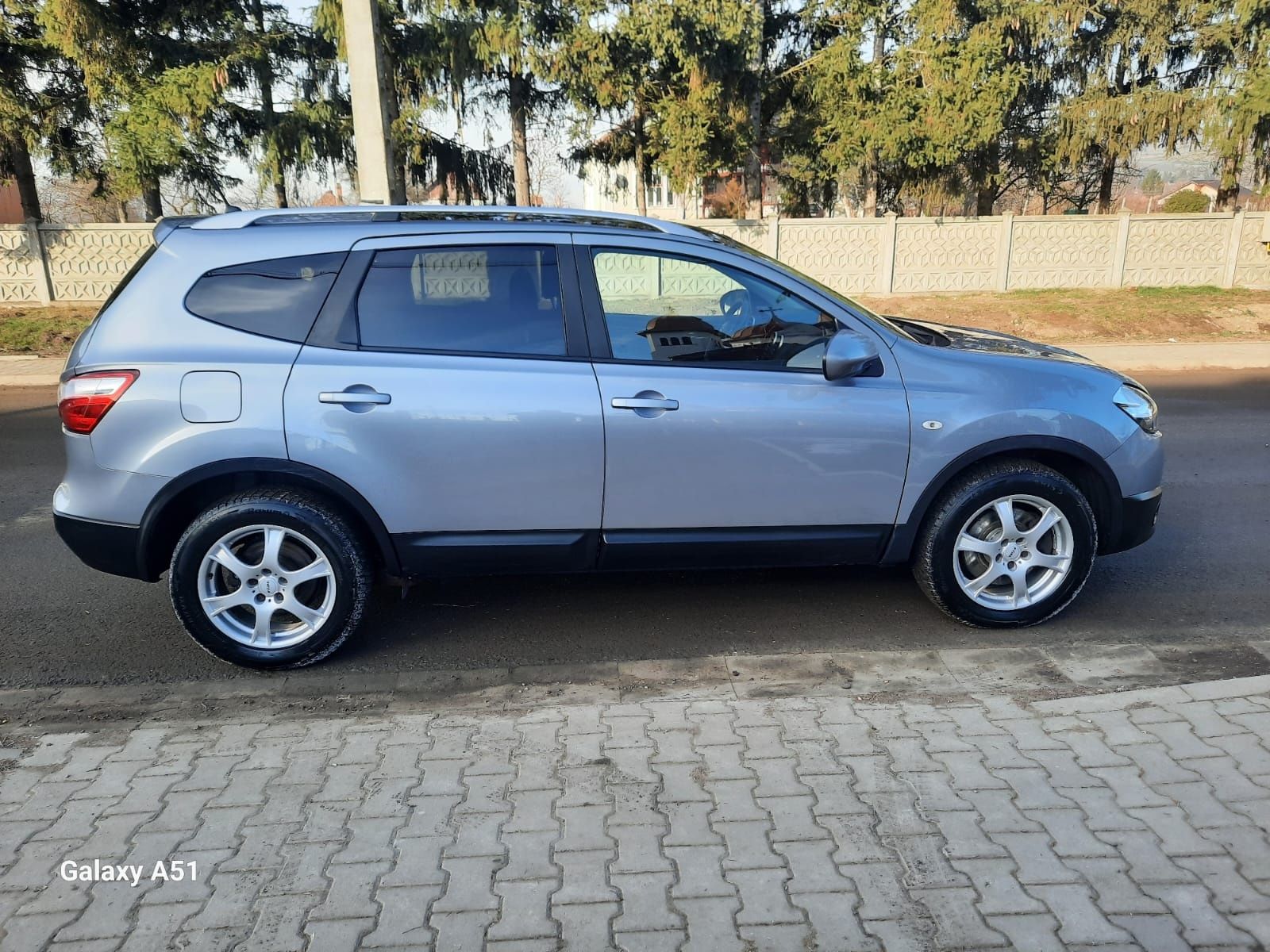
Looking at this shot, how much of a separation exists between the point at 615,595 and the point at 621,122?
16.6m

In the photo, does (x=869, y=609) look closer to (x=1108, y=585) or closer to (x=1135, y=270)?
(x=1108, y=585)

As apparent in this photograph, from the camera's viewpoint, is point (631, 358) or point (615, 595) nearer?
point (631, 358)

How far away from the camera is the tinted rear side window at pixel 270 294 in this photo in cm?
379

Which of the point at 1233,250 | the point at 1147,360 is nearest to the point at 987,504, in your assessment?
the point at 1147,360

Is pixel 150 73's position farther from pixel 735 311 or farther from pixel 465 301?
pixel 735 311

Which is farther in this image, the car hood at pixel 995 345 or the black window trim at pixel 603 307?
the car hood at pixel 995 345

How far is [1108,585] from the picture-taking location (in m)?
4.82

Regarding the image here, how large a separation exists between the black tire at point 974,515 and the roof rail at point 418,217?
1.67 meters

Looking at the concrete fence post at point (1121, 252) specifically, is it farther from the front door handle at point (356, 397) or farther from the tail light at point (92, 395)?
the tail light at point (92, 395)

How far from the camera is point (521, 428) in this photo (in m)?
3.77

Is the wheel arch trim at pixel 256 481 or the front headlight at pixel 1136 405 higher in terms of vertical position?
the front headlight at pixel 1136 405

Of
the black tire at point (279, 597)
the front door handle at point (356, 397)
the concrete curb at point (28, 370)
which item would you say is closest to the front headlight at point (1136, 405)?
the front door handle at point (356, 397)

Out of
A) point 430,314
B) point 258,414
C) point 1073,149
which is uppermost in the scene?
point 1073,149

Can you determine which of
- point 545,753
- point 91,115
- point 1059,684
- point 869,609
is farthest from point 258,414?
point 91,115
